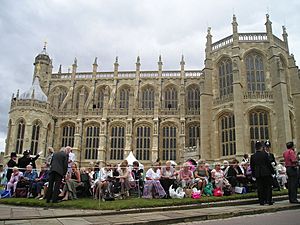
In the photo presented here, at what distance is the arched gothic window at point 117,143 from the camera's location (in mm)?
35938

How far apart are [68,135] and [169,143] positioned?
14.0 metres

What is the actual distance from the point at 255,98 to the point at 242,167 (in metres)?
17.0

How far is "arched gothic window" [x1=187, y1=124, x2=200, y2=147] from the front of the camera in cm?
3531

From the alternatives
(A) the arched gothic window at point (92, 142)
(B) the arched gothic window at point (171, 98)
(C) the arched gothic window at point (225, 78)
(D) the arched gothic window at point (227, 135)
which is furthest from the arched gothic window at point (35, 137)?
(C) the arched gothic window at point (225, 78)

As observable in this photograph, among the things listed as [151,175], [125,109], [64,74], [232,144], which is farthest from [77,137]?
[151,175]

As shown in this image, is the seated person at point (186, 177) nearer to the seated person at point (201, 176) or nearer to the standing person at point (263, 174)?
the seated person at point (201, 176)

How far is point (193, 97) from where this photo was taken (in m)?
39.0

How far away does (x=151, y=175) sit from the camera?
11.7m

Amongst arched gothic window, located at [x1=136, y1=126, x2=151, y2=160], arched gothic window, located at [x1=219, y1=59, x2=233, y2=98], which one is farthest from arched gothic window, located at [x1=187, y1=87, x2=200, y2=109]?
arched gothic window, located at [x1=219, y1=59, x2=233, y2=98]

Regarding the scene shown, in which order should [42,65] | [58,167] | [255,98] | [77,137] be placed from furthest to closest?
[42,65] → [77,137] → [255,98] → [58,167]

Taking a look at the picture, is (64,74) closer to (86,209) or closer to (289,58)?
(289,58)

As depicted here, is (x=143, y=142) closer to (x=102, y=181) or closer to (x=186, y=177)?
(x=186, y=177)

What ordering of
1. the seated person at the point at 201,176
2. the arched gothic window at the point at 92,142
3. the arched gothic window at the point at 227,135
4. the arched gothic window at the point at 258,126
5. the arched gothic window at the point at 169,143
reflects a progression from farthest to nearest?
the arched gothic window at the point at 92,142 → the arched gothic window at the point at 169,143 → the arched gothic window at the point at 227,135 → the arched gothic window at the point at 258,126 → the seated person at the point at 201,176

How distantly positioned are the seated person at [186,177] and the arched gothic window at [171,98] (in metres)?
27.7
